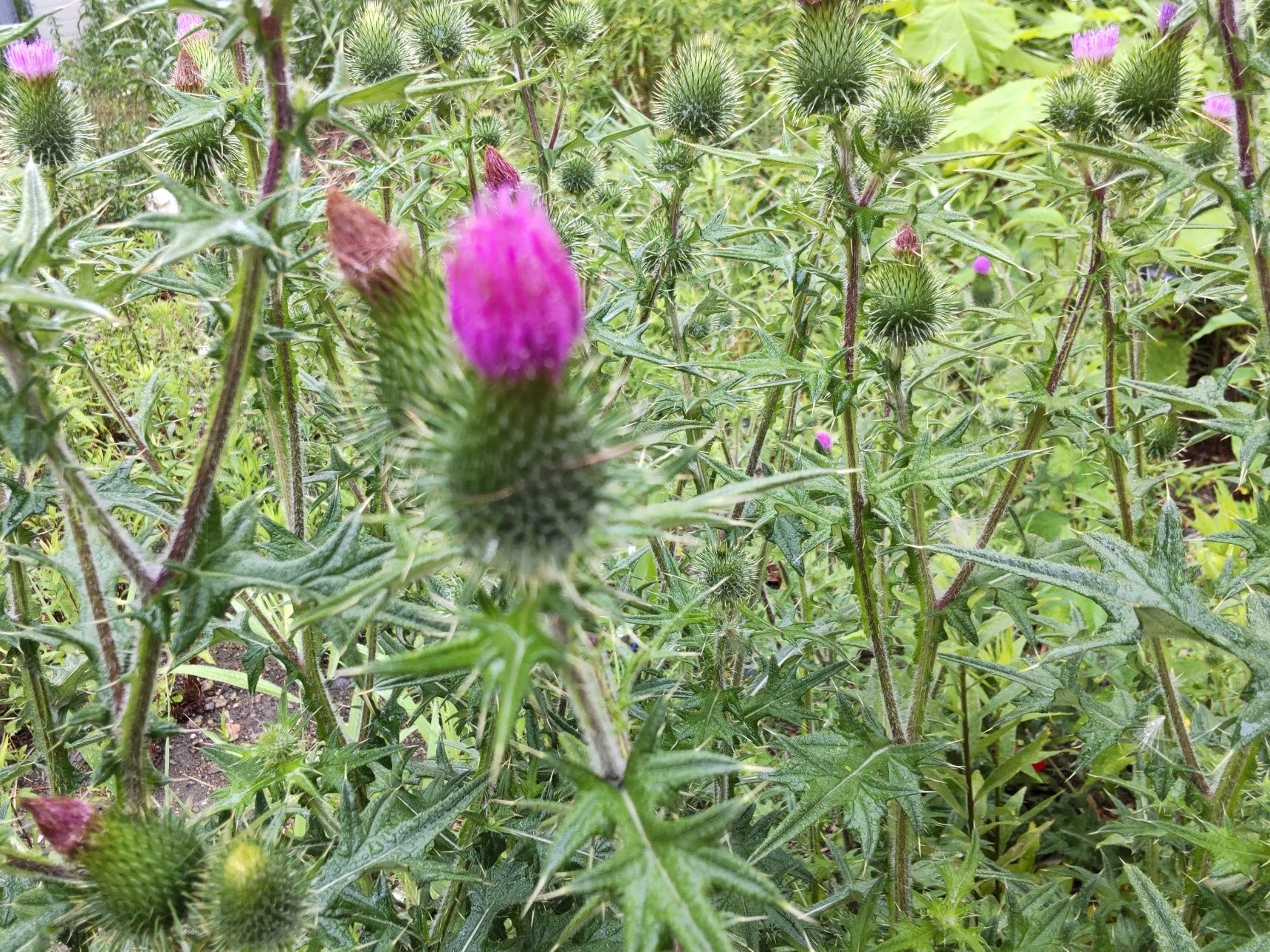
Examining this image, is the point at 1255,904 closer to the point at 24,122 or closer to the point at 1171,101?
the point at 1171,101

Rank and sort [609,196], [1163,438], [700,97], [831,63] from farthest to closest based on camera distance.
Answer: [609,196] < [1163,438] < [700,97] < [831,63]

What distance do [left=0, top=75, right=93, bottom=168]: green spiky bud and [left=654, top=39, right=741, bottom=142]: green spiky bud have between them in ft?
5.76

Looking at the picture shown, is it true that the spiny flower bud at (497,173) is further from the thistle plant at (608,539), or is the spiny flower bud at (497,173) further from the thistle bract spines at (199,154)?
the thistle bract spines at (199,154)

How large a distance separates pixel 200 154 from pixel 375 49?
3.01 feet

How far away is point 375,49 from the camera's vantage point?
121 inches

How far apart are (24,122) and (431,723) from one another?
245 centimetres

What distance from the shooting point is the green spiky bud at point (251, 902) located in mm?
1431

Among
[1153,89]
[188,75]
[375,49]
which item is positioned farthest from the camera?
[375,49]

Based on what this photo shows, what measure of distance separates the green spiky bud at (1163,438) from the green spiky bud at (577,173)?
2.23 m

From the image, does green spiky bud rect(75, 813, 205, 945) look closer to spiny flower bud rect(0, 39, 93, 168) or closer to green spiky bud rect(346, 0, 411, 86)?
spiny flower bud rect(0, 39, 93, 168)

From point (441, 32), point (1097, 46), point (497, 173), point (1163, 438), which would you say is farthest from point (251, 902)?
point (1097, 46)

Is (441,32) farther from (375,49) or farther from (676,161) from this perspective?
(676,161)

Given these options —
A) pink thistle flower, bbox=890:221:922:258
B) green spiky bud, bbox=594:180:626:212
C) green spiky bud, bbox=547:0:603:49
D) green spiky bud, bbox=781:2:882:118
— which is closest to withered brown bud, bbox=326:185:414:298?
green spiky bud, bbox=781:2:882:118

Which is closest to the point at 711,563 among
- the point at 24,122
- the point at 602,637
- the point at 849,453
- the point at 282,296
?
the point at 849,453
